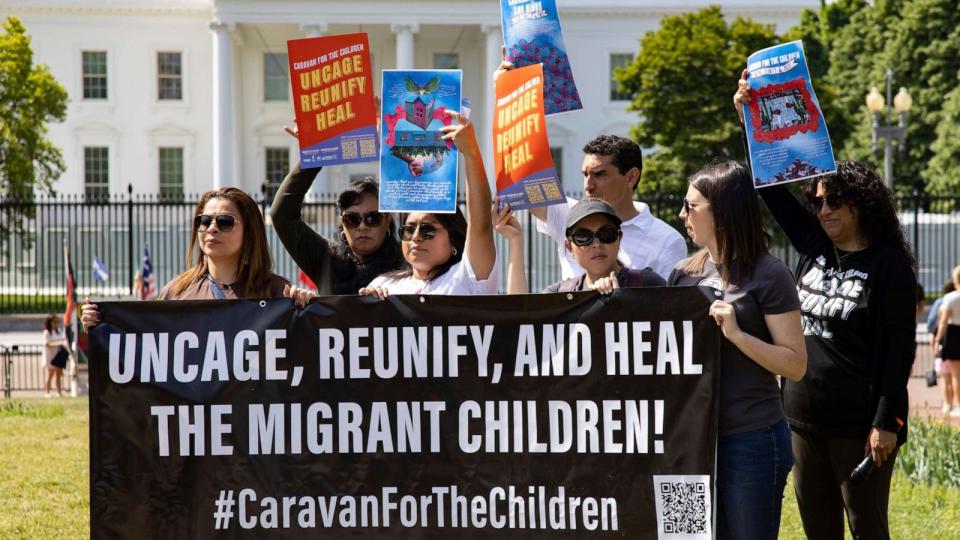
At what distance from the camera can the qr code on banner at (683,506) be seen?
4297mm

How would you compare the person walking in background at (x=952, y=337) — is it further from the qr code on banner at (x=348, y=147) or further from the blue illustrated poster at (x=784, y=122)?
the qr code on banner at (x=348, y=147)

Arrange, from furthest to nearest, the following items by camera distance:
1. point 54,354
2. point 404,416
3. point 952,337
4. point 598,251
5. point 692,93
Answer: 1. point 692,93
2. point 54,354
3. point 952,337
4. point 404,416
5. point 598,251

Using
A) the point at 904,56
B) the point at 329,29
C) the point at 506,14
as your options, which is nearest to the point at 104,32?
the point at 329,29

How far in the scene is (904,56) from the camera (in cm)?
3784

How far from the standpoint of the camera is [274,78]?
47031 millimetres

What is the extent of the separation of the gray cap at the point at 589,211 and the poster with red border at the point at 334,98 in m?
1.13

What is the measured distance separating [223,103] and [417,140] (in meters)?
38.9

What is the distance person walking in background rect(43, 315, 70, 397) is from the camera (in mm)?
15367

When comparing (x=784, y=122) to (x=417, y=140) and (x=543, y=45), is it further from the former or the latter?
(x=417, y=140)

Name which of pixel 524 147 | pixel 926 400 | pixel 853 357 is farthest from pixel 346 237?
pixel 926 400

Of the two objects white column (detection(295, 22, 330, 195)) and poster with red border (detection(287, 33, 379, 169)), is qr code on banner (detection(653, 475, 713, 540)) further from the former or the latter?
white column (detection(295, 22, 330, 195))

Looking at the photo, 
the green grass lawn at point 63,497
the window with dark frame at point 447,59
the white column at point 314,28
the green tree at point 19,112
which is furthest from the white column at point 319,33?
the green grass lawn at point 63,497

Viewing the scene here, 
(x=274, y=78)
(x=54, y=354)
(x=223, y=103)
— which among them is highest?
(x=274, y=78)

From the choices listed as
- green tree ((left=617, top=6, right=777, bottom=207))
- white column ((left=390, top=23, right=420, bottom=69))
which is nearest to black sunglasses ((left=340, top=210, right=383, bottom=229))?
green tree ((left=617, top=6, right=777, bottom=207))
